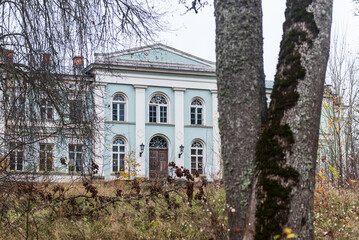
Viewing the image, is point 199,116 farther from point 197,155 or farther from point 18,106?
point 18,106

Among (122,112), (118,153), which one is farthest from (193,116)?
(118,153)

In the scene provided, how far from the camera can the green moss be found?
2463mm

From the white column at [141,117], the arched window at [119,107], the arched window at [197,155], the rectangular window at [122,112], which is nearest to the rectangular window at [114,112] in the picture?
the arched window at [119,107]

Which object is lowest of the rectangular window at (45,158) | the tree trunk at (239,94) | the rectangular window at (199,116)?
the rectangular window at (45,158)

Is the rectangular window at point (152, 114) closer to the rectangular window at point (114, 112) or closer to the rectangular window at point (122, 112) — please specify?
the rectangular window at point (122, 112)

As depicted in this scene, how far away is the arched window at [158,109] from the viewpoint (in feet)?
89.3

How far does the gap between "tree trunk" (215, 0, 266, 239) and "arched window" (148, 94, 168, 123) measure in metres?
24.4

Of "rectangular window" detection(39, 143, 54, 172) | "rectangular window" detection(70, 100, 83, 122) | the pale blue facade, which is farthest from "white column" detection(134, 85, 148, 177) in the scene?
"rectangular window" detection(70, 100, 83, 122)

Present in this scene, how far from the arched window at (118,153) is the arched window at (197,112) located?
493cm

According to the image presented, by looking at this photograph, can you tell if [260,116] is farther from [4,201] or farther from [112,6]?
[112,6]

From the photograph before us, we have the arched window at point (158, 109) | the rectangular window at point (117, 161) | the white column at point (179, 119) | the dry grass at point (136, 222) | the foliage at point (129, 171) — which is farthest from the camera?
the arched window at point (158, 109)

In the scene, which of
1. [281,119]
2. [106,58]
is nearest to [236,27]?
[281,119]

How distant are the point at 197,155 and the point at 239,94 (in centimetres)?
2479

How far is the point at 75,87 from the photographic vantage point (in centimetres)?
687
